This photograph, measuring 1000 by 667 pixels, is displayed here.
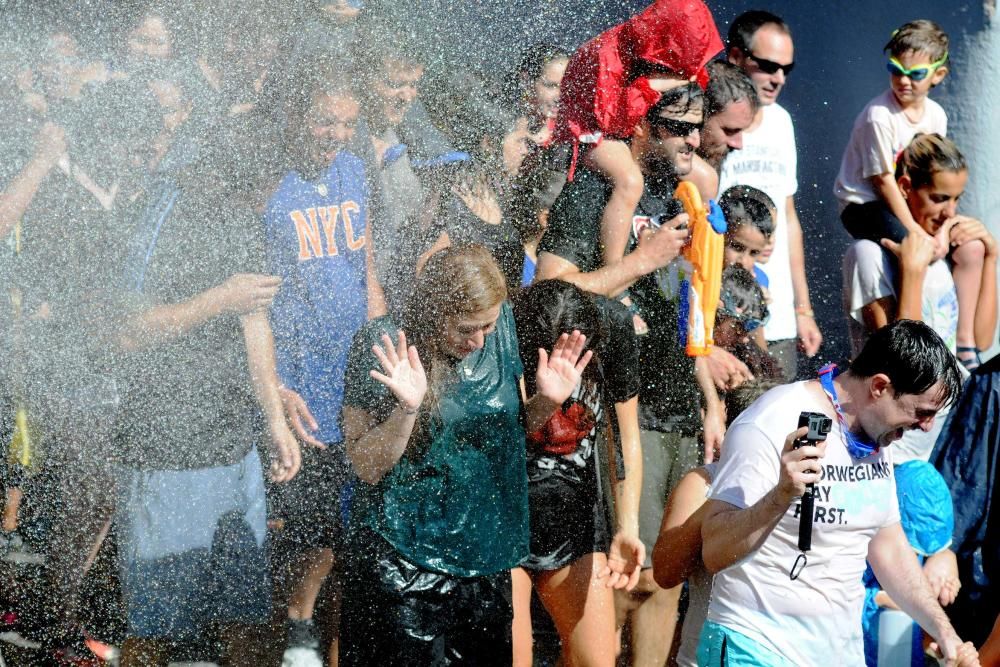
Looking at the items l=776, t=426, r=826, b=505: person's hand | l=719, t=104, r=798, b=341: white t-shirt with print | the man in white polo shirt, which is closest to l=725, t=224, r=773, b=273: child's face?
l=719, t=104, r=798, b=341: white t-shirt with print

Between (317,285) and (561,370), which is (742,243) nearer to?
(561,370)

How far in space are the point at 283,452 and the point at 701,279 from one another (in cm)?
153

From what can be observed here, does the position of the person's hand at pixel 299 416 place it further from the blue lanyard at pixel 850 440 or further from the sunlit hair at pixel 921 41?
the sunlit hair at pixel 921 41

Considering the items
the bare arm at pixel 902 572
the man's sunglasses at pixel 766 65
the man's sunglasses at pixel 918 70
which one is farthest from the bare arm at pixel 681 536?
the man's sunglasses at pixel 918 70

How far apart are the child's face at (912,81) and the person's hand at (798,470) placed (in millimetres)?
3529

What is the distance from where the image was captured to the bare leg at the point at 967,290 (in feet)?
19.0

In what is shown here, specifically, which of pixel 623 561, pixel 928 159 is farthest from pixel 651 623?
pixel 928 159

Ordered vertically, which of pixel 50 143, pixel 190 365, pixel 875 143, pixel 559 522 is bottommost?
pixel 559 522

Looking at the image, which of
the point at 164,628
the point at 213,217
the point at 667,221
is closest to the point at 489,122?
the point at 667,221

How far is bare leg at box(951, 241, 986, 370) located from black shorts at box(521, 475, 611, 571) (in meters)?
2.53

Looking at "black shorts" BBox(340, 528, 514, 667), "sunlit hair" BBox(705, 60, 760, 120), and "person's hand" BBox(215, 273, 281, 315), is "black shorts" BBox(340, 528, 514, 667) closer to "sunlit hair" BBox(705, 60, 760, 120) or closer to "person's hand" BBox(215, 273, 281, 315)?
"person's hand" BBox(215, 273, 281, 315)

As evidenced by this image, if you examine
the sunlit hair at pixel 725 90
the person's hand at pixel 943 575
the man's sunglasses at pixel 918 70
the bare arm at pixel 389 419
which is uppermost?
the man's sunglasses at pixel 918 70

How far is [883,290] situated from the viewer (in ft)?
18.1

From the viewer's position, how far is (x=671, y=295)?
15.4ft
